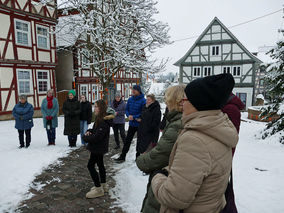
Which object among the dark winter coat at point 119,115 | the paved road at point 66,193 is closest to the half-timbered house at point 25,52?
the dark winter coat at point 119,115

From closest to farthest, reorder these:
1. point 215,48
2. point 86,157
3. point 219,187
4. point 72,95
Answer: point 219,187 < point 86,157 < point 72,95 < point 215,48

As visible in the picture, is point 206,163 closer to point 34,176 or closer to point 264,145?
point 34,176

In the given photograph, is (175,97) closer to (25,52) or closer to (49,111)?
(49,111)

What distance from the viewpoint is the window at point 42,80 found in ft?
48.1

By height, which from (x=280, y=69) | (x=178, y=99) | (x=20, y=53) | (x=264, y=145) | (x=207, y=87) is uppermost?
(x=20, y=53)

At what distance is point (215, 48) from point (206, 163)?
2565 cm

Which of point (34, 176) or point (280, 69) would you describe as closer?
point (34, 176)

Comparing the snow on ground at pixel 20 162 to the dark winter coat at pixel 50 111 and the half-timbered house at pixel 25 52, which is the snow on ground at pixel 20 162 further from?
the half-timbered house at pixel 25 52

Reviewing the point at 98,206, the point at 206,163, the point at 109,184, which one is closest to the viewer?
the point at 206,163

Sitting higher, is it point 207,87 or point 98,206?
point 207,87

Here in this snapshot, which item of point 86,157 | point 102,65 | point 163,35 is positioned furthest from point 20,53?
point 86,157

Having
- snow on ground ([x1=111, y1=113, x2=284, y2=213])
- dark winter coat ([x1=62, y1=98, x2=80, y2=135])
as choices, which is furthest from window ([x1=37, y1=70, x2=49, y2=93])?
snow on ground ([x1=111, y1=113, x2=284, y2=213])

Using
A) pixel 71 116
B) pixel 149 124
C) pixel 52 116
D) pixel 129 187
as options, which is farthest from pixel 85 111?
pixel 129 187

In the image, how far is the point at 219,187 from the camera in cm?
132
